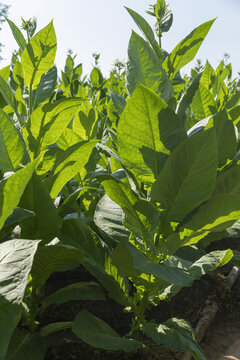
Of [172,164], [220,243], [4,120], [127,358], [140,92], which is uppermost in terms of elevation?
[4,120]

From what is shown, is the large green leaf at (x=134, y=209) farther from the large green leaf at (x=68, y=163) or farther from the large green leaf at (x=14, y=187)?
the large green leaf at (x=14, y=187)

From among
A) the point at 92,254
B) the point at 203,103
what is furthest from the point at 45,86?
the point at 203,103

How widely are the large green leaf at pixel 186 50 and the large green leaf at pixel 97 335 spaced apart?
1.05m

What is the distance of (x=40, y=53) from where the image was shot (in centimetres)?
157

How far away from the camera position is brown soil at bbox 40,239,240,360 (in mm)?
1760

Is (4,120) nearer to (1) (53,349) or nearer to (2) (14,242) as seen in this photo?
(2) (14,242)

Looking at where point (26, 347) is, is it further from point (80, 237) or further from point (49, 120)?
point (49, 120)

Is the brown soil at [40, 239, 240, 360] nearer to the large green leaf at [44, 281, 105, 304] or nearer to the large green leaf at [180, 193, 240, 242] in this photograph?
the large green leaf at [44, 281, 105, 304]

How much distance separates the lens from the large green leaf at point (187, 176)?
49.7 inches

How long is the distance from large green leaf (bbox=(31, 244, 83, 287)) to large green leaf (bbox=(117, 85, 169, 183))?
1.20 ft

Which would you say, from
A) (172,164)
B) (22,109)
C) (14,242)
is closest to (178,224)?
(172,164)

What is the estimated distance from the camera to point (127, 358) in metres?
1.72

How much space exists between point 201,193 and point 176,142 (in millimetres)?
200

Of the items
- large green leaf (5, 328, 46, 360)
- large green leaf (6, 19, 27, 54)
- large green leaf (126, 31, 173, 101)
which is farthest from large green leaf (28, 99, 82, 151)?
large green leaf (5, 328, 46, 360)
